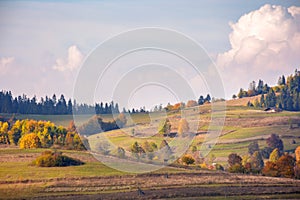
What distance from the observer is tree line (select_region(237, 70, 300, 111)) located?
166375 millimetres

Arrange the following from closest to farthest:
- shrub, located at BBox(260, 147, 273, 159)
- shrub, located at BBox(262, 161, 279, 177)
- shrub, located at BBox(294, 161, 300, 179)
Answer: shrub, located at BBox(262, 161, 279, 177)
shrub, located at BBox(294, 161, 300, 179)
shrub, located at BBox(260, 147, 273, 159)

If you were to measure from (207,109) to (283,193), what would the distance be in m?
64.1

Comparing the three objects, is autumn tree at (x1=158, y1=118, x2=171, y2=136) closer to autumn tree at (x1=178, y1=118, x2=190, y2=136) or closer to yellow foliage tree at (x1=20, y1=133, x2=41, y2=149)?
autumn tree at (x1=178, y1=118, x2=190, y2=136)

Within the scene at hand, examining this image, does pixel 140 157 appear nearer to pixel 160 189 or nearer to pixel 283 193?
pixel 160 189

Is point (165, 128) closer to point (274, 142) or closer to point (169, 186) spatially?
point (274, 142)

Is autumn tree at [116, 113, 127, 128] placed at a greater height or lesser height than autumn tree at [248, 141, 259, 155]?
greater

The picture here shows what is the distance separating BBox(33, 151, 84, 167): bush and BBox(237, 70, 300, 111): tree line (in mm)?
91068

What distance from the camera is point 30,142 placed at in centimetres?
10725

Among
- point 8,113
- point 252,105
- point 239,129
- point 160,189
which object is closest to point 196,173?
point 160,189

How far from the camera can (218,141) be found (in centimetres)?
12081

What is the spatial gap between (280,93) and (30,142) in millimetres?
93061

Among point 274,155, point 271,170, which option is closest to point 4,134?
point 274,155

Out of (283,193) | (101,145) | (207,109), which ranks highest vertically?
(207,109)

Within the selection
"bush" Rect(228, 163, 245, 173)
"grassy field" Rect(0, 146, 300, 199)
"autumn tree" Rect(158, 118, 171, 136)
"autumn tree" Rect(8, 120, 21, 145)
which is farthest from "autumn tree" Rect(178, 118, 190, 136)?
"autumn tree" Rect(8, 120, 21, 145)
